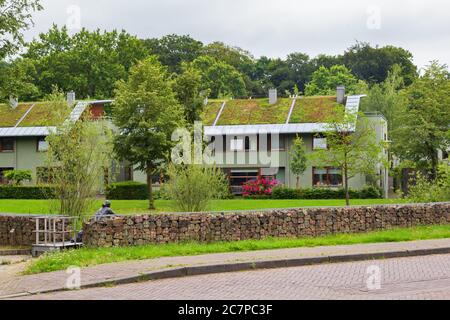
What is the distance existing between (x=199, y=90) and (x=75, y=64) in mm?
33843

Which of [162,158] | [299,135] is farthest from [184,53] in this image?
[162,158]

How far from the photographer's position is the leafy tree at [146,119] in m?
38.9

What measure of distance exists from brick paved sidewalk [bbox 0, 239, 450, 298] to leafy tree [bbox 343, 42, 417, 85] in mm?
78264

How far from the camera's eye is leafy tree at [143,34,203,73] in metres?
91.9

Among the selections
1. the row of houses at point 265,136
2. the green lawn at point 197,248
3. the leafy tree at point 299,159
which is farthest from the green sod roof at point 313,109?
the green lawn at point 197,248

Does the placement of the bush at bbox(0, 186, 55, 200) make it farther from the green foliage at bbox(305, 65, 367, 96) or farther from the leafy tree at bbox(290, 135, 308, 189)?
the green foliage at bbox(305, 65, 367, 96)

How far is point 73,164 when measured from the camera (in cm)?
2362

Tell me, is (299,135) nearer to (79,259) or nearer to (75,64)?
(75,64)

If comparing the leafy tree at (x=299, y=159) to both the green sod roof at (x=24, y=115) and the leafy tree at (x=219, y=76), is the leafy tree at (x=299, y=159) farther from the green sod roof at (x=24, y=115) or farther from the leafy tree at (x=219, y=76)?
the leafy tree at (x=219, y=76)

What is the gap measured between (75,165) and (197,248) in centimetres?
725

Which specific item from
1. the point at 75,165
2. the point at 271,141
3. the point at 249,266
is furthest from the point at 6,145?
the point at 249,266

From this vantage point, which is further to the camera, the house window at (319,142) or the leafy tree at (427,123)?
the house window at (319,142)

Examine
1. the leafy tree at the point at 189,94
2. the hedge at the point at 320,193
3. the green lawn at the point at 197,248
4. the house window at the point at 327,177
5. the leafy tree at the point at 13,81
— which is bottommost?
the green lawn at the point at 197,248

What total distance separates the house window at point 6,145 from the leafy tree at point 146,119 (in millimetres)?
22406
